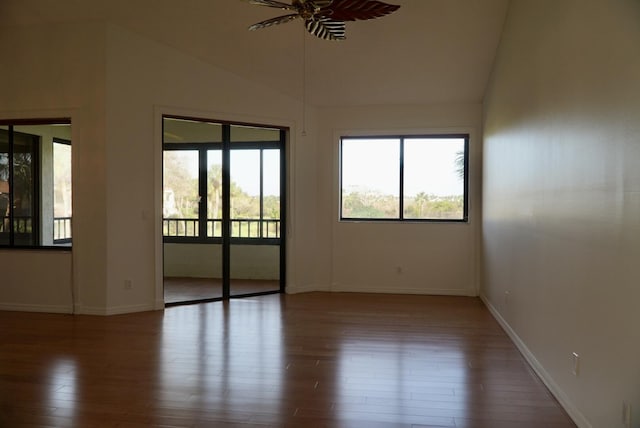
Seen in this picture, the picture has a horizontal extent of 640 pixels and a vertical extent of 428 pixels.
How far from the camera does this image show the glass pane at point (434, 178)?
6.58 meters

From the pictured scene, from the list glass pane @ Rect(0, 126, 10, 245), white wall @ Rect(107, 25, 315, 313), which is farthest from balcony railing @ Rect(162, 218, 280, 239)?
glass pane @ Rect(0, 126, 10, 245)

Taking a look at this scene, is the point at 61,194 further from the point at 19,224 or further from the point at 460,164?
the point at 460,164

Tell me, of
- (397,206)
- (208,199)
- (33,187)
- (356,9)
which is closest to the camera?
(356,9)

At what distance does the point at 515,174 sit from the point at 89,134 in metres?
4.60

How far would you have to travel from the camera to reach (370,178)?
6809 mm

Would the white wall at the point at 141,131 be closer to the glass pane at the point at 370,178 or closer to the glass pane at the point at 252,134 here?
the glass pane at the point at 252,134

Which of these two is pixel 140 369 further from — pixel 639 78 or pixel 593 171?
pixel 639 78

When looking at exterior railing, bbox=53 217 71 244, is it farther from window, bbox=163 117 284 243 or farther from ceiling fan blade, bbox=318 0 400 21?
ceiling fan blade, bbox=318 0 400 21

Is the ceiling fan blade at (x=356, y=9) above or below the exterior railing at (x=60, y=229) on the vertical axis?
above

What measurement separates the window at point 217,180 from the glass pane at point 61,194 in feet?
3.59

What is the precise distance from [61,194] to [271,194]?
8.56ft

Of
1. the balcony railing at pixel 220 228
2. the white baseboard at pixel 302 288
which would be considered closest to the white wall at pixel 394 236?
the white baseboard at pixel 302 288

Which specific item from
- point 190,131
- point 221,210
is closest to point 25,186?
point 190,131

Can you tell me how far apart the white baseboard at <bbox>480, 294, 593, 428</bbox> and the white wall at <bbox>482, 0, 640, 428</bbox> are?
0.02 meters
